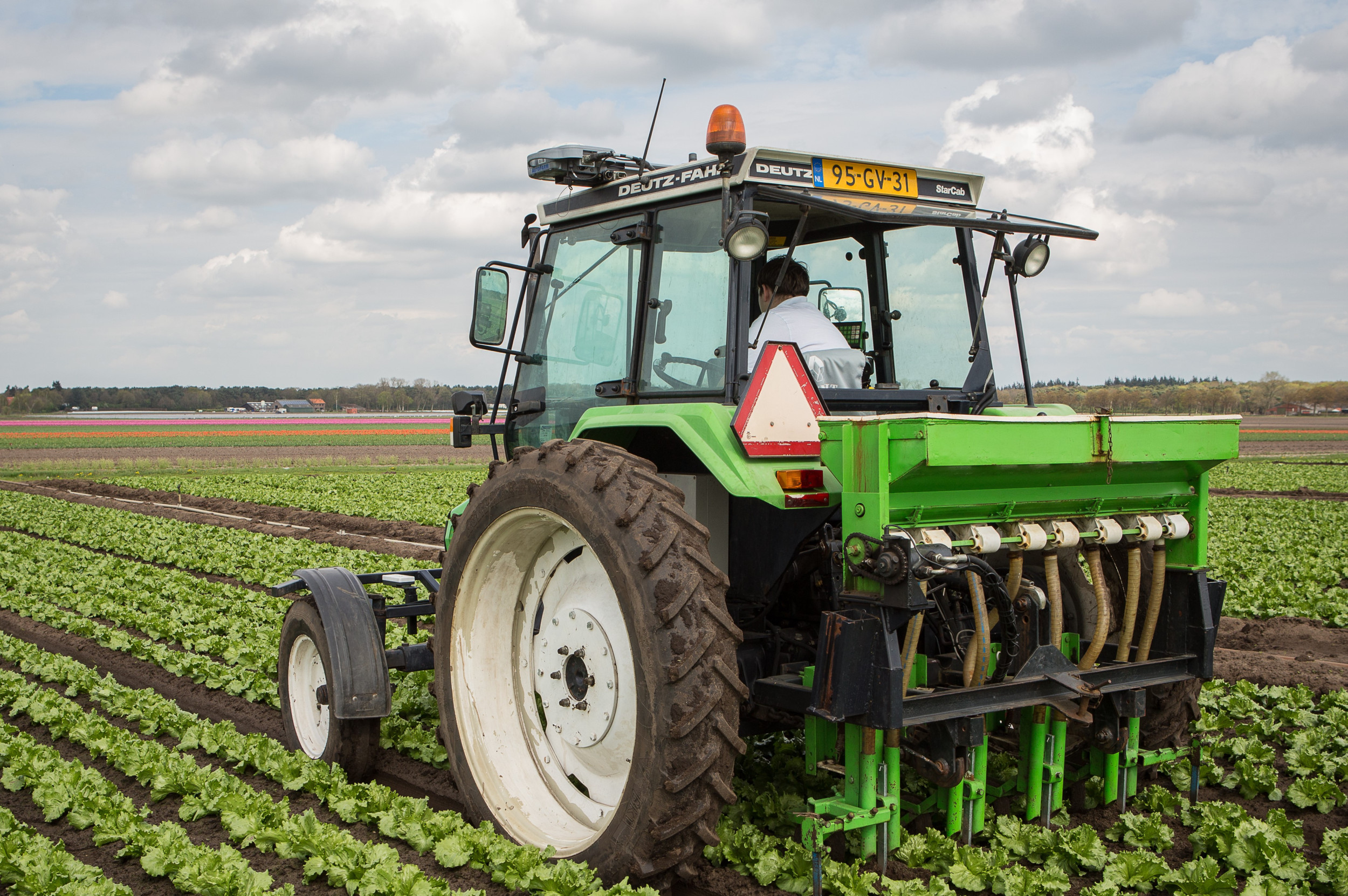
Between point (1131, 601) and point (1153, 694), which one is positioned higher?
point (1131, 601)

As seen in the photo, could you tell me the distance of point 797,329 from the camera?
13.9ft

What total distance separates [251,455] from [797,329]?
136 feet

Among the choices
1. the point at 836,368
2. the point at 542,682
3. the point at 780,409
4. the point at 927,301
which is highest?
the point at 927,301

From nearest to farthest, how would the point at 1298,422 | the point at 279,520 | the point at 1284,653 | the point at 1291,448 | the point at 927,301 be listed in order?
the point at 927,301
the point at 1284,653
the point at 279,520
the point at 1291,448
the point at 1298,422

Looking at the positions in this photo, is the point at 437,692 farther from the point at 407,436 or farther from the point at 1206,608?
the point at 407,436

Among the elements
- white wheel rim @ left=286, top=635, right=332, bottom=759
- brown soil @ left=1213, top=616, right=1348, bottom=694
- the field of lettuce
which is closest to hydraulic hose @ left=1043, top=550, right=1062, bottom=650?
the field of lettuce

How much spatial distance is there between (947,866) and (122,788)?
14.0 ft

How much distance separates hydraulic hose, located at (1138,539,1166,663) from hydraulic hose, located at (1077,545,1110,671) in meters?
0.26

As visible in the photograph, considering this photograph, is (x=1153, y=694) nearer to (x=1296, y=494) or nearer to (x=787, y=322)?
(x=787, y=322)

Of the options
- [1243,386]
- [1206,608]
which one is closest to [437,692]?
[1206,608]

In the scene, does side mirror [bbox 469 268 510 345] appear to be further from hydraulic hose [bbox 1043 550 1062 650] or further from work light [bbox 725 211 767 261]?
hydraulic hose [bbox 1043 550 1062 650]

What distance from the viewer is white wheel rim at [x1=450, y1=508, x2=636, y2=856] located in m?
3.76

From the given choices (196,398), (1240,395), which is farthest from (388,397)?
(1240,395)

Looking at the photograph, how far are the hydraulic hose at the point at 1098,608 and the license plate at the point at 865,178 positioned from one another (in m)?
1.75
